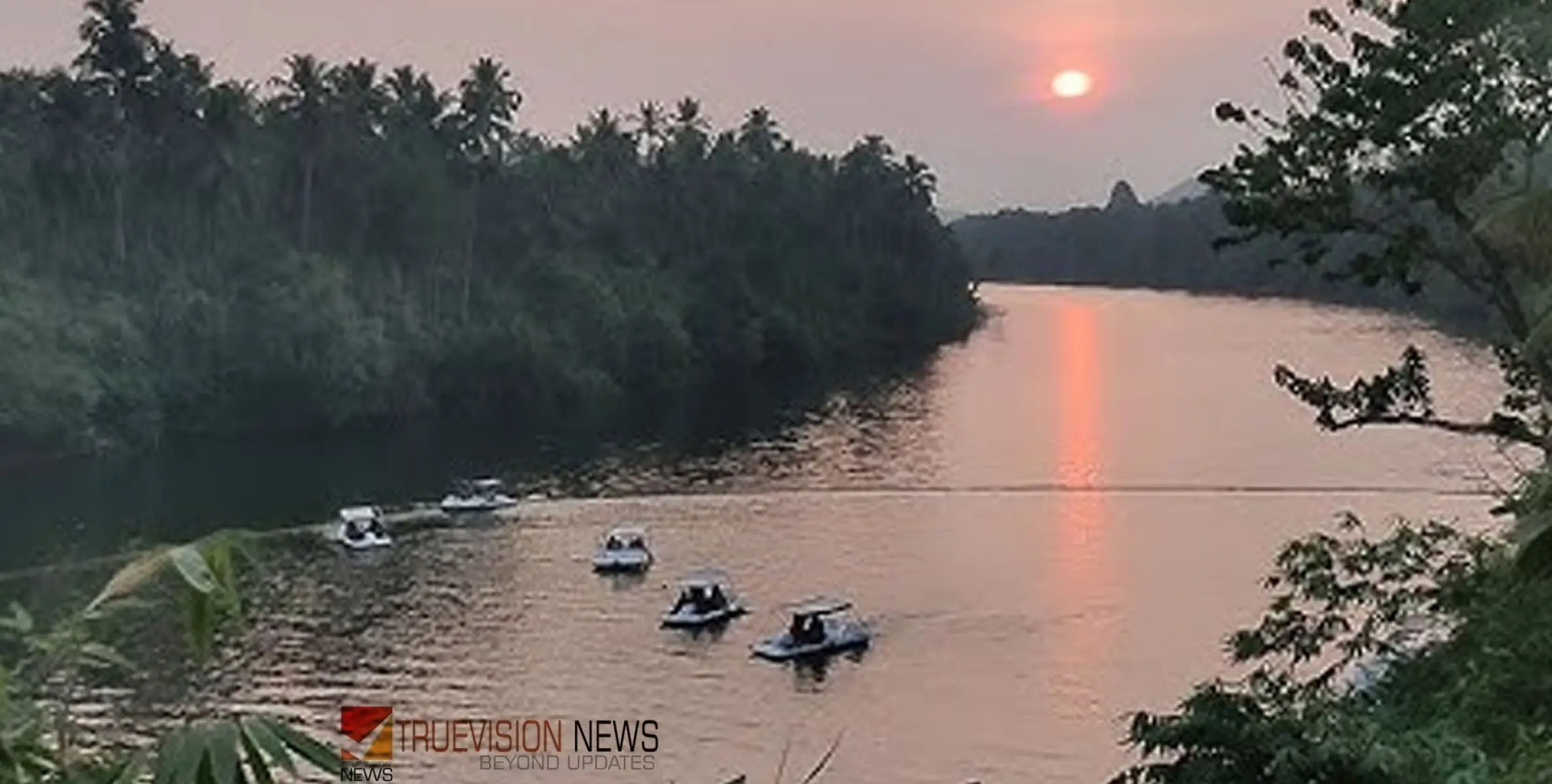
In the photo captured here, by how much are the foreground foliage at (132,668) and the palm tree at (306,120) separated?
6104 centimetres

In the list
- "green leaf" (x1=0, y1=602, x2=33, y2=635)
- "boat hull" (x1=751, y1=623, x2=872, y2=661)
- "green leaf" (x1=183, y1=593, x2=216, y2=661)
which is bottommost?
"boat hull" (x1=751, y1=623, x2=872, y2=661)

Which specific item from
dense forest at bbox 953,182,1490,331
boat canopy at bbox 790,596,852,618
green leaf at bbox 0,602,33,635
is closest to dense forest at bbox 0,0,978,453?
boat canopy at bbox 790,596,852,618

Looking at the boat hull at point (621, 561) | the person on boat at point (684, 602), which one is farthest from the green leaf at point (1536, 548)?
the boat hull at point (621, 561)

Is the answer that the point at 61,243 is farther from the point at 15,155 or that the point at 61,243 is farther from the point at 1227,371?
the point at 1227,371

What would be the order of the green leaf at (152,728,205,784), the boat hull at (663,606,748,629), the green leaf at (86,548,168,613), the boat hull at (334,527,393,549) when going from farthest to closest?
the boat hull at (334,527,393,549) < the boat hull at (663,606,748,629) < the green leaf at (86,548,168,613) < the green leaf at (152,728,205,784)

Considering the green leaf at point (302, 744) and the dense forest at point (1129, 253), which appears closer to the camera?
the green leaf at point (302, 744)

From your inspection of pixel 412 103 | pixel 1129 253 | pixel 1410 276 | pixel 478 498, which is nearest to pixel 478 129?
pixel 412 103

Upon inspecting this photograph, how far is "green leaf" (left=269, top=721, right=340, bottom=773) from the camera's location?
1.79 meters

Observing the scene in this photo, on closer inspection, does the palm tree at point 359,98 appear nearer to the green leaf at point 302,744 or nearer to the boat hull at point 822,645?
the boat hull at point 822,645

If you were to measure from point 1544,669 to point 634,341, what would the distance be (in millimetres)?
57810

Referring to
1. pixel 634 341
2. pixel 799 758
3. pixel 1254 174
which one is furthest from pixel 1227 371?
pixel 1254 174

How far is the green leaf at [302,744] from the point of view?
1792mm

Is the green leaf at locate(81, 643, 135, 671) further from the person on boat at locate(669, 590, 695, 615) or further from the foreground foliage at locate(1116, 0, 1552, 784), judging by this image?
the person on boat at locate(669, 590, 695, 615)

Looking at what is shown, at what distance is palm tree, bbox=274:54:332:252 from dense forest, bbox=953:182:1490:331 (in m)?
53.0
